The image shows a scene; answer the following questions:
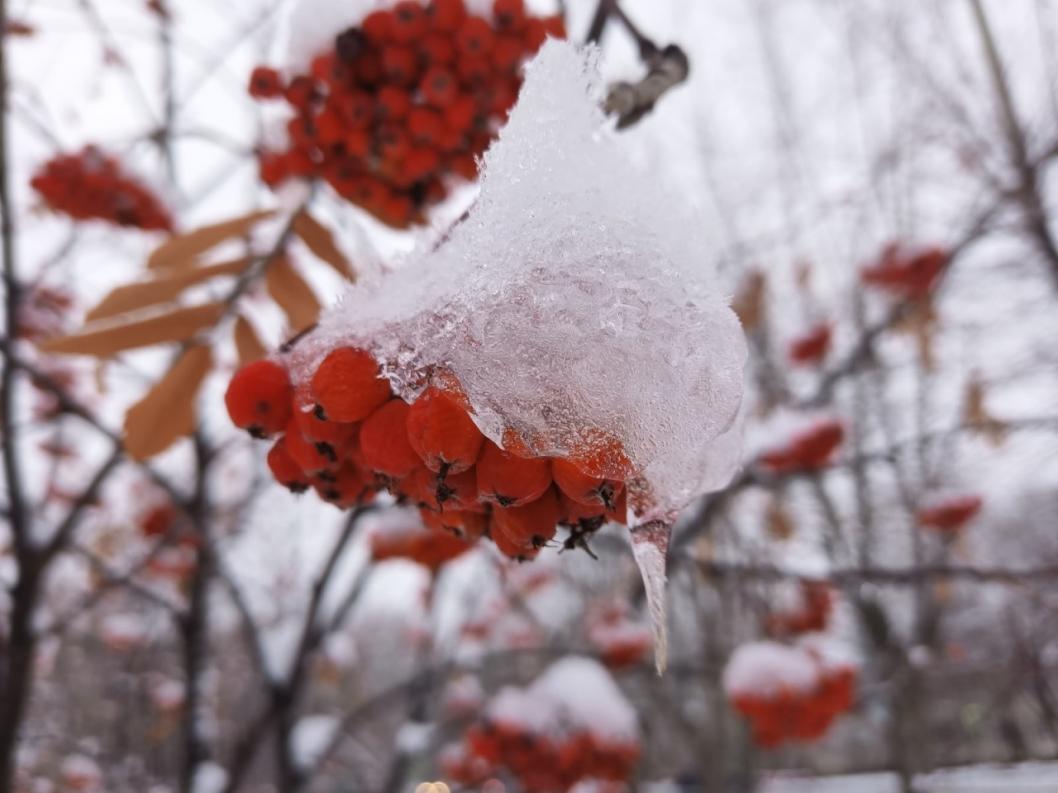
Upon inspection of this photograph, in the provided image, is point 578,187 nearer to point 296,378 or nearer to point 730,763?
point 296,378

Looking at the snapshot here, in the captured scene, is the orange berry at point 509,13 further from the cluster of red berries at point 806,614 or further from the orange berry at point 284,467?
the cluster of red berries at point 806,614

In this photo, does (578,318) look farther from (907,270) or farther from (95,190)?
(907,270)

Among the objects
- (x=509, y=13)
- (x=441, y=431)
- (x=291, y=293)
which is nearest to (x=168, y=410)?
(x=291, y=293)

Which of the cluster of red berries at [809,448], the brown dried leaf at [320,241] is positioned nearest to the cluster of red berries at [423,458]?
the brown dried leaf at [320,241]

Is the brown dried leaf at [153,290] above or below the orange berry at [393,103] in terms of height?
below

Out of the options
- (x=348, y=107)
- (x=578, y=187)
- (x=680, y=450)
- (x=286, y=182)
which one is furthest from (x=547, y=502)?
(x=286, y=182)

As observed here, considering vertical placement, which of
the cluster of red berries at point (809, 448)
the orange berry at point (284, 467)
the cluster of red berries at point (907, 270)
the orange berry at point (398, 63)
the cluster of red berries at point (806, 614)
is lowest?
the orange berry at point (284, 467)

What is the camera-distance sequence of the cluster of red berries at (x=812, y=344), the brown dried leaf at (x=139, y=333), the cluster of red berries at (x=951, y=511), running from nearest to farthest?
the brown dried leaf at (x=139, y=333) < the cluster of red berries at (x=951, y=511) < the cluster of red berries at (x=812, y=344)
